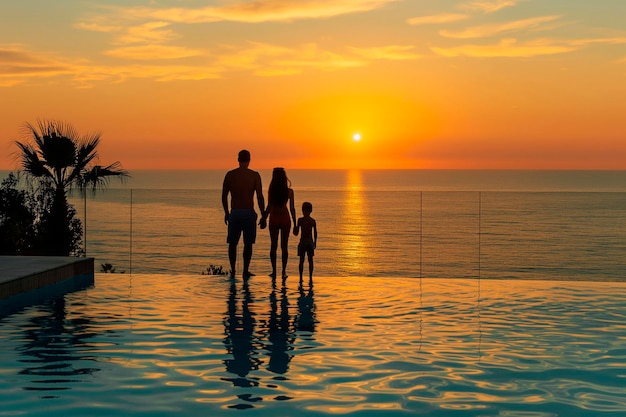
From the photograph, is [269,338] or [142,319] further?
[142,319]

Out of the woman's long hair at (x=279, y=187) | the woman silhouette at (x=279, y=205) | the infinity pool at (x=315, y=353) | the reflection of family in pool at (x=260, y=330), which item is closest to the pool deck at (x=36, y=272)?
the infinity pool at (x=315, y=353)

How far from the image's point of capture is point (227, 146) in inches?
1650

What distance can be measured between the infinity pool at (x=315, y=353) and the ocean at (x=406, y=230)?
206 inches

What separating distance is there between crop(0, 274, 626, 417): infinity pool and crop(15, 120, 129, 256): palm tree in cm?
637

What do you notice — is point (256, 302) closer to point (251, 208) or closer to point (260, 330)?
point (260, 330)

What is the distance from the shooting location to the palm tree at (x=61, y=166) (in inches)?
638

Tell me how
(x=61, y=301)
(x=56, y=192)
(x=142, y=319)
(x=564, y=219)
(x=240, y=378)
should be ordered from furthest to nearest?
(x=564, y=219), (x=56, y=192), (x=61, y=301), (x=142, y=319), (x=240, y=378)

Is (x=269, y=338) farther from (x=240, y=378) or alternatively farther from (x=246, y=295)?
(x=246, y=295)

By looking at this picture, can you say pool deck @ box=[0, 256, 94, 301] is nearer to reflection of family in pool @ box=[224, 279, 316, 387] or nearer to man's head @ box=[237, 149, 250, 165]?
reflection of family in pool @ box=[224, 279, 316, 387]

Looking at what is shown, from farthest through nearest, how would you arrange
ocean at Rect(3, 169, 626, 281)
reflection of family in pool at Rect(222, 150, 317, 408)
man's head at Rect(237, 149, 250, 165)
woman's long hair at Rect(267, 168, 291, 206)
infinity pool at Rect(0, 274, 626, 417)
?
1. ocean at Rect(3, 169, 626, 281)
2. woman's long hair at Rect(267, 168, 291, 206)
3. man's head at Rect(237, 149, 250, 165)
4. reflection of family in pool at Rect(222, 150, 317, 408)
5. infinity pool at Rect(0, 274, 626, 417)

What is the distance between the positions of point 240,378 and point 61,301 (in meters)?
4.46

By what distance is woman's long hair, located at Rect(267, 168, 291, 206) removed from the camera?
1096 centimetres

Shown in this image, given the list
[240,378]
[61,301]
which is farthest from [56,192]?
[240,378]

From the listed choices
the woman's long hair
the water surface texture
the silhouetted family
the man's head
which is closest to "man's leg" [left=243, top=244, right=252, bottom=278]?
the silhouetted family
